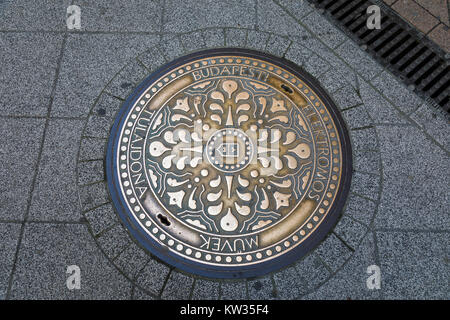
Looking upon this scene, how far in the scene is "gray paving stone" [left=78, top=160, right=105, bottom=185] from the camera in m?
2.82

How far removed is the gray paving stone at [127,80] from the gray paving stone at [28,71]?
0.54 m

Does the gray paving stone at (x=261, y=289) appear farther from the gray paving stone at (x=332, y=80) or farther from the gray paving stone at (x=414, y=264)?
the gray paving stone at (x=332, y=80)

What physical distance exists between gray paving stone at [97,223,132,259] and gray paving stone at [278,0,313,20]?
2.42 metres

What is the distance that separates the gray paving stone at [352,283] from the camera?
2.53 meters

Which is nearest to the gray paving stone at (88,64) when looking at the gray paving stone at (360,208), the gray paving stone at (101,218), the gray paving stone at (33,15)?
the gray paving stone at (33,15)

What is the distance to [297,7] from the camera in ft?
11.4

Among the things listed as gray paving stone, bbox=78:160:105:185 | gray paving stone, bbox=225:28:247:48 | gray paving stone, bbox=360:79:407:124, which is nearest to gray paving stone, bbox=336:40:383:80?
gray paving stone, bbox=360:79:407:124

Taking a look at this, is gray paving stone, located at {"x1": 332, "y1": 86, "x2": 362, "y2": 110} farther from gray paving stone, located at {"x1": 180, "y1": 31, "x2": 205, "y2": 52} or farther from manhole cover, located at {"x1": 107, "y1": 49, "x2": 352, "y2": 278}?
gray paving stone, located at {"x1": 180, "y1": 31, "x2": 205, "y2": 52}

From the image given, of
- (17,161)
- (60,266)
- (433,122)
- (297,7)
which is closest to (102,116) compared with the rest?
(17,161)

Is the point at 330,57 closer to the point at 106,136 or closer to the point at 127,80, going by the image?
the point at 127,80

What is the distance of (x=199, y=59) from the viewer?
3182 mm

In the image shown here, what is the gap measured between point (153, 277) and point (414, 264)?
1.83m

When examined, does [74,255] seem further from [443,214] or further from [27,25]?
[443,214]

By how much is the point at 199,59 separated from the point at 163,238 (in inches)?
60.5
